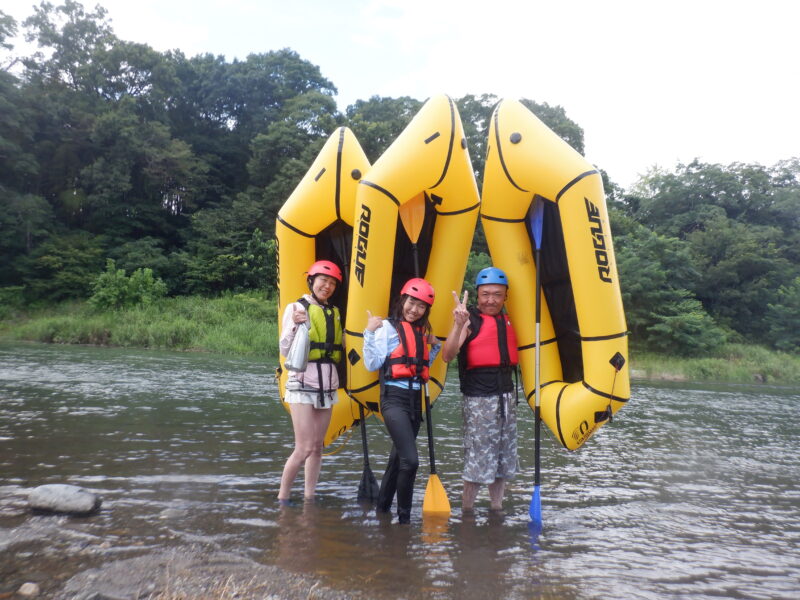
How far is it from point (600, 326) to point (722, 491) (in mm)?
2219

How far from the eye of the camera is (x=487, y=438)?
11.8 ft

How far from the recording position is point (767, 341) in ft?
85.8

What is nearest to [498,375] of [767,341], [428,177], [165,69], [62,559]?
[428,177]

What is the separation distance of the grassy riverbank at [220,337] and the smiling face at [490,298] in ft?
53.1

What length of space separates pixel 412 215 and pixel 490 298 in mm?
894

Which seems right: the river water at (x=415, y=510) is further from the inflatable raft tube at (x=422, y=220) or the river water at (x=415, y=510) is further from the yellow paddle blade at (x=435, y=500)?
the inflatable raft tube at (x=422, y=220)

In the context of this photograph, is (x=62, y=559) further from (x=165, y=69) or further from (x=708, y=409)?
(x=165, y=69)

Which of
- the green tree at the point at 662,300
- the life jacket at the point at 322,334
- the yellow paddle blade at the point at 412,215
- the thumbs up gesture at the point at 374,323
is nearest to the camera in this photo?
the thumbs up gesture at the point at 374,323

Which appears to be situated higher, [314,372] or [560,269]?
[560,269]

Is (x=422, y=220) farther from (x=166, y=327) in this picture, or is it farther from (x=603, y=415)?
(x=166, y=327)

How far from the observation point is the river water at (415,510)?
2.77 m

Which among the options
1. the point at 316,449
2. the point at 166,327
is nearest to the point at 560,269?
the point at 316,449

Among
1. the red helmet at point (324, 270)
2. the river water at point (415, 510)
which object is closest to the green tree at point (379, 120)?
the river water at point (415, 510)

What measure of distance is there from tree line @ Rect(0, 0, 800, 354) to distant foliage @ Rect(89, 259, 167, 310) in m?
0.49
